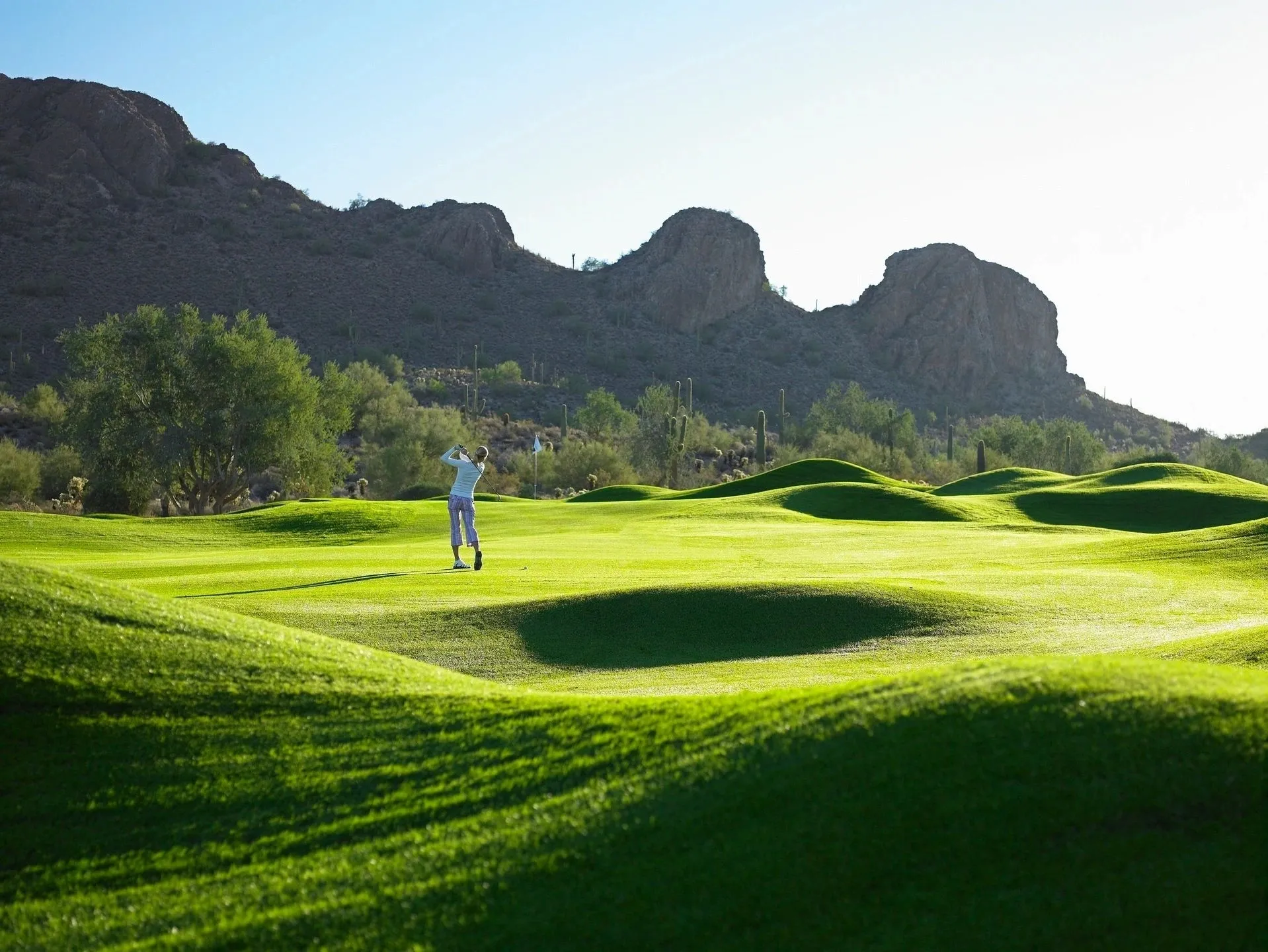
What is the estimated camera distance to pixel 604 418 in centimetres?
9075

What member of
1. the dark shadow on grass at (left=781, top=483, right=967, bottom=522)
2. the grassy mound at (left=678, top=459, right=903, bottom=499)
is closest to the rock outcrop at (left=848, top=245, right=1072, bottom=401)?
the grassy mound at (left=678, top=459, right=903, bottom=499)

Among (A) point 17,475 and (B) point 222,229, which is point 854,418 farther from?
(B) point 222,229

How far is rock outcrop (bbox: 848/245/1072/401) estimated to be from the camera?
6329 inches

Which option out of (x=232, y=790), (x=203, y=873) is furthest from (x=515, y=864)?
(x=232, y=790)

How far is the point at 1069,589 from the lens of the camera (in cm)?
2189

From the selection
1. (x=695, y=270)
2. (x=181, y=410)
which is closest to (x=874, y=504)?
(x=181, y=410)

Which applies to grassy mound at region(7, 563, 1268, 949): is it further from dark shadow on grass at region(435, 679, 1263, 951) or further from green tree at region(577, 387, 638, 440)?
green tree at region(577, 387, 638, 440)

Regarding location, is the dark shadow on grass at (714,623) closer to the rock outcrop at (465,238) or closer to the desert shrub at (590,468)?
the desert shrub at (590,468)

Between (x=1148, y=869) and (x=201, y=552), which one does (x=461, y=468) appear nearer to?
(x=201, y=552)

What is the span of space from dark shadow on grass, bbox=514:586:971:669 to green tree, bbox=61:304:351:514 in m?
40.8

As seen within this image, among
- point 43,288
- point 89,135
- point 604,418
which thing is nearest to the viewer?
point 604,418

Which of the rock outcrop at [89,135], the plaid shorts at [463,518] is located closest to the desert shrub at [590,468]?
the plaid shorts at [463,518]

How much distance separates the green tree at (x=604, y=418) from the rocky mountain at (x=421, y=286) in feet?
62.8

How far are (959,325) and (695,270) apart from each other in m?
40.3
